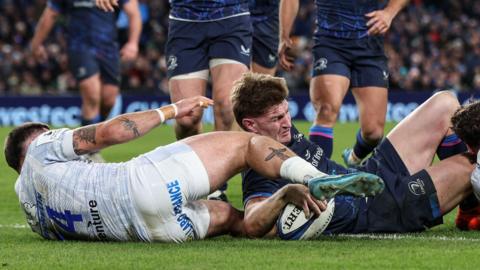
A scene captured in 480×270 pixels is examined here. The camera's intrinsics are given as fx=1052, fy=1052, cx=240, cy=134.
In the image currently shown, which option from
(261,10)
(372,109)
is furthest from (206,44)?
(261,10)

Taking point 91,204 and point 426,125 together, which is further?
point 426,125

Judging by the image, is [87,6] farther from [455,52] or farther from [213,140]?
[455,52]

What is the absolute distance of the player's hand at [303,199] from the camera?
579 cm

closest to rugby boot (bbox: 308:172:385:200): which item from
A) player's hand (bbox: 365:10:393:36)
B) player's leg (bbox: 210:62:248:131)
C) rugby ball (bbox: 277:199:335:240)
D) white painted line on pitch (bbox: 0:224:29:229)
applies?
rugby ball (bbox: 277:199:335:240)

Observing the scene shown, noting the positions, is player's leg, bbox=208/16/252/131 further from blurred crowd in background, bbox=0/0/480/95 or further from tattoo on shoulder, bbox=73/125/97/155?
blurred crowd in background, bbox=0/0/480/95

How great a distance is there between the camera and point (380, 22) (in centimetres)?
899

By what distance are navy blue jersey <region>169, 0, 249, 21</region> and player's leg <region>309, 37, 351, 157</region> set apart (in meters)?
0.89

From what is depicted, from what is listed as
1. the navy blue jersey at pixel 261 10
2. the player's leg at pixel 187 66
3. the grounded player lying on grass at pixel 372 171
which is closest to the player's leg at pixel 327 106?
the player's leg at pixel 187 66

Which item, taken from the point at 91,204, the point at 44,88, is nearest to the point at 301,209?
the point at 91,204

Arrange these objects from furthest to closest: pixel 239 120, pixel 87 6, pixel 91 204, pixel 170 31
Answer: pixel 87 6 < pixel 170 31 < pixel 239 120 < pixel 91 204

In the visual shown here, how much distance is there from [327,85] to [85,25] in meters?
4.56

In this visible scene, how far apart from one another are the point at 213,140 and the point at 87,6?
707cm

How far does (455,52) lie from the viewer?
83.9 feet

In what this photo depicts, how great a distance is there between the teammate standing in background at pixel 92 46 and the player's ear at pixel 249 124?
20.4 feet
